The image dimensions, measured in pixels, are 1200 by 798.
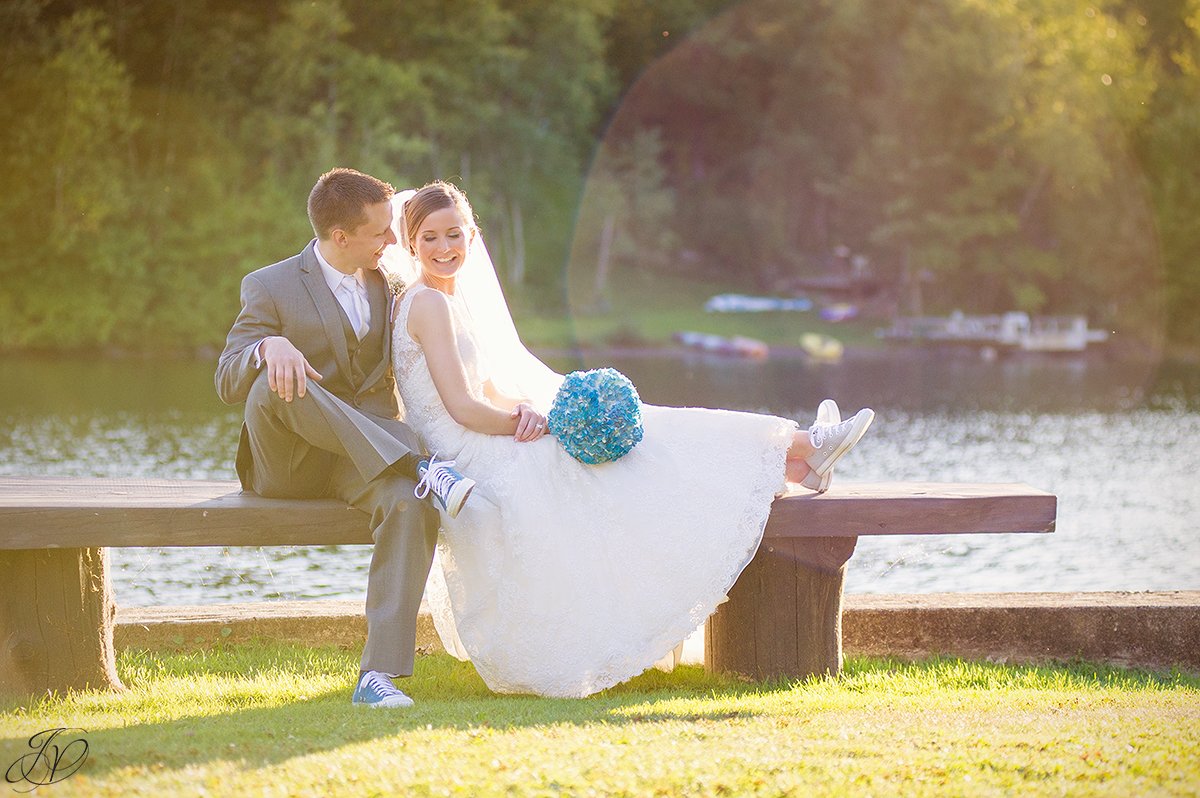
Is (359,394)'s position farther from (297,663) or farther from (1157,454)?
(1157,454)

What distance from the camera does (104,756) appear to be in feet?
11.7

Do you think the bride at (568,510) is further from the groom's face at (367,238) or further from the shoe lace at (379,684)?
the shoe lace at (379,684)

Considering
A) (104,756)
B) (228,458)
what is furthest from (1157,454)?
(104,756)

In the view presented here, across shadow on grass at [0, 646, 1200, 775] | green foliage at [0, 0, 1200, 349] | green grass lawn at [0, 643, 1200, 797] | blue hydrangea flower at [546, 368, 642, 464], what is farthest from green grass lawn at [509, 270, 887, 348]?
green grass lawn at [0, 643, 1200, 797]

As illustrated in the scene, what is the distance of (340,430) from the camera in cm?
464

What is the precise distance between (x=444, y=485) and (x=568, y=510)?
0.48 m

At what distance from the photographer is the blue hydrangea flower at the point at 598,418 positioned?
478cm

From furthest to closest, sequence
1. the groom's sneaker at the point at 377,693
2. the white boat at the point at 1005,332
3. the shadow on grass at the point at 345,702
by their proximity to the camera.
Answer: the white boat at the point at 1005,332 → the groom's sneaker at the point at 377,693 → the shadow on grass at the point at 345,702

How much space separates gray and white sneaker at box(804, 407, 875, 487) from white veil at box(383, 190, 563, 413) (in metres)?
1.05

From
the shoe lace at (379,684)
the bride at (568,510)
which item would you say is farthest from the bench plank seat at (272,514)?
the shoe lace at (379,684)

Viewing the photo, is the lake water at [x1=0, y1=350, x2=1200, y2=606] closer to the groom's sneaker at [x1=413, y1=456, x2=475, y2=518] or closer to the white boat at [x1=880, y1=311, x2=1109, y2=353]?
the white boat at [x1=880, y1=311, x2=1109, y2=353]

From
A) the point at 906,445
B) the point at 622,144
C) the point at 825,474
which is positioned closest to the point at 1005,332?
the point at 622,144

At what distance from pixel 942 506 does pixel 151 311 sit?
29.1 meters

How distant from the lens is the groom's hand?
458 cm
